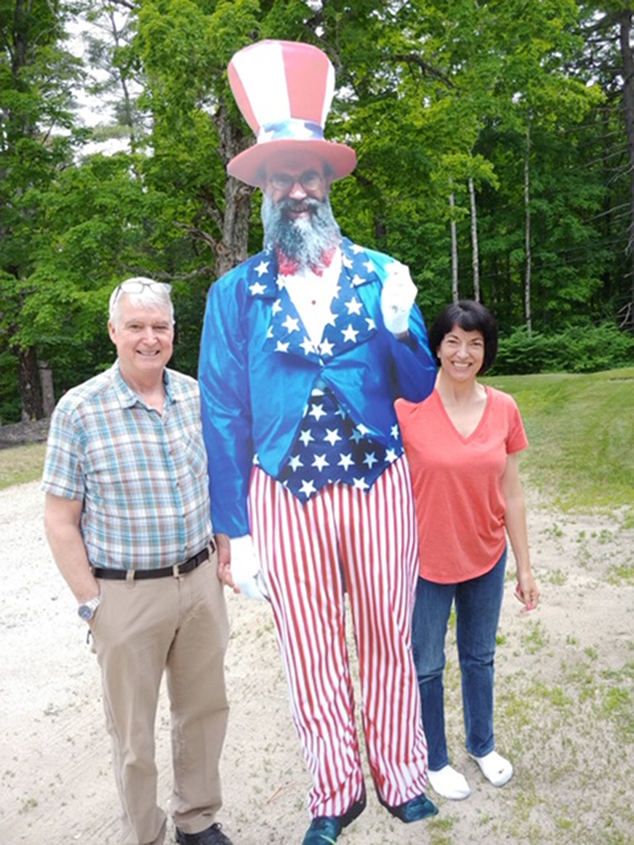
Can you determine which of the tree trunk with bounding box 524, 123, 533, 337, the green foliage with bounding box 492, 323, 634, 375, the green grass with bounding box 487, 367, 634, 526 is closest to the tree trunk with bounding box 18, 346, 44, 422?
the green grass with bounding box 487, 367, 634, 526

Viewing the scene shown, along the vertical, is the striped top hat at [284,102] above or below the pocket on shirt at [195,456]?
above

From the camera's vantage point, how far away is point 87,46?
68.9 ft

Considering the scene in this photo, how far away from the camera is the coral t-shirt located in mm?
2697

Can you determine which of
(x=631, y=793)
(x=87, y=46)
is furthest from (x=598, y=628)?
(x=87, y=46)

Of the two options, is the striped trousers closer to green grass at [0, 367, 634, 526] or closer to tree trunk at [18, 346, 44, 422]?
green grass at [0, 367, 634, 526]

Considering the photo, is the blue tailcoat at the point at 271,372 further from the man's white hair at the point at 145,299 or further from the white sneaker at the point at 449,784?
the white sneaker at the point at 449,784

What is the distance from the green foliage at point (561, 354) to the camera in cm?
2062

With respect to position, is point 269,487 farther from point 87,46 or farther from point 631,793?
point 87,46

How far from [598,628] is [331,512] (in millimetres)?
3044

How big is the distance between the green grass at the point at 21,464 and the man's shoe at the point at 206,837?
→ 8.12 metres

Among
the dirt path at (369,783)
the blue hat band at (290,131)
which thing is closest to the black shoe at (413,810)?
the dirt path at (369,783)

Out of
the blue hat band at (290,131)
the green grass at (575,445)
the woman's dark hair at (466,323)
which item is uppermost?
the blue hat band at (290,131)

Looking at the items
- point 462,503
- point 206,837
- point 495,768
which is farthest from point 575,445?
point 206,837

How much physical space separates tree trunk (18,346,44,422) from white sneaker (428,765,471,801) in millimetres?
14194
